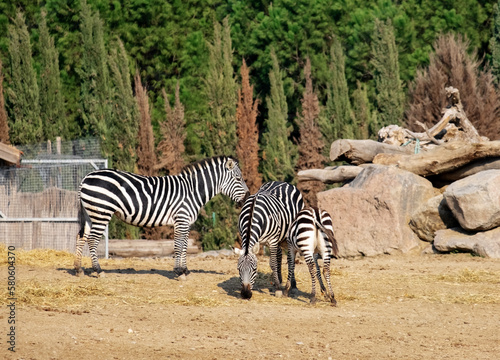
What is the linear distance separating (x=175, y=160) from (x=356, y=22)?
533 inches

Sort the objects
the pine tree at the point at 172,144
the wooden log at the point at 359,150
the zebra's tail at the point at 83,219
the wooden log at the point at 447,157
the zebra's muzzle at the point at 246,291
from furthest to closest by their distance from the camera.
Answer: the pine tree at the point at 172,144
the wooden log at the point at 359,150
the wooden log at the point at 447,157
the zebra's tail at the point at 83,219
the zebra's muzzle at the point at 246,291

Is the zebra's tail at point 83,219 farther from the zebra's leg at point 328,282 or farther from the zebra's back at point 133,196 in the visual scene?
the zebra's leg at point 328,282

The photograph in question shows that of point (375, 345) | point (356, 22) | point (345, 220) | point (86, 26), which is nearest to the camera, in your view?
point (375, 345)

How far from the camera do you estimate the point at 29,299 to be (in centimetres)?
1001

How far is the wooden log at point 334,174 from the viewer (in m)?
Answer: 18.4

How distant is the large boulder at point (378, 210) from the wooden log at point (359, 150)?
141 centimetres

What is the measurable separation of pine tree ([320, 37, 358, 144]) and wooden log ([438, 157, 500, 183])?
1037 cm

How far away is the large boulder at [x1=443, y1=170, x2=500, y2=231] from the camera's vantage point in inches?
590

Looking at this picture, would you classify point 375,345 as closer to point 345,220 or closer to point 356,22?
point 345,220

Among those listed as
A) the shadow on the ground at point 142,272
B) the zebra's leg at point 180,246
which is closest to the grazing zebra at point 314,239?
the zebra's leg at point 180,246

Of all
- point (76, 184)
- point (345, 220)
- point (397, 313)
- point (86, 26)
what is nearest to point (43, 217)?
point (76, 184)

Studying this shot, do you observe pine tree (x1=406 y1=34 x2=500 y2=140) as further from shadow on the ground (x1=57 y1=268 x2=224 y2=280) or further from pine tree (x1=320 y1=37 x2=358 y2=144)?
shadow on the ground (x1=57 y1=268 x2=224 y2=280)

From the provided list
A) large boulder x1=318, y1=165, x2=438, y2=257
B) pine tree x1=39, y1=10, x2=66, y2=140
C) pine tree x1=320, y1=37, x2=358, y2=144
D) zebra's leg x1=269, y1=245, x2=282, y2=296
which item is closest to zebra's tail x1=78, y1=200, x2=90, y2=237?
zebra's leg x1=269, y1=245, x2=282, y2=296

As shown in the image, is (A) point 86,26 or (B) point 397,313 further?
(A) point 86,26
